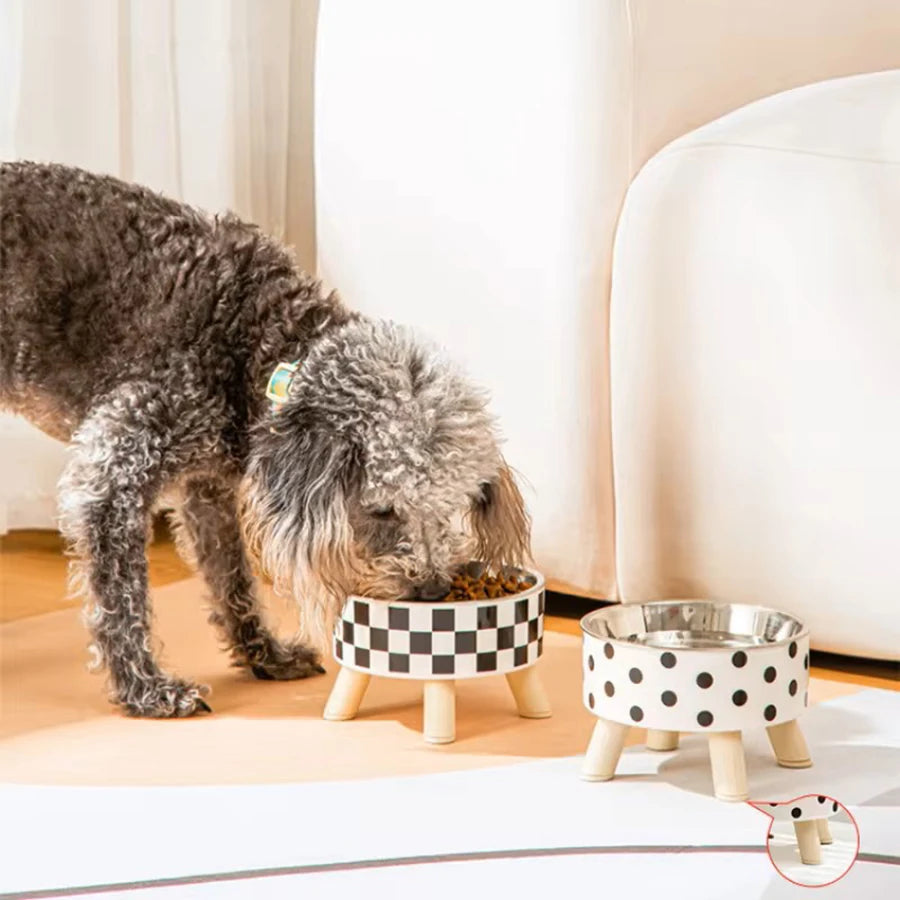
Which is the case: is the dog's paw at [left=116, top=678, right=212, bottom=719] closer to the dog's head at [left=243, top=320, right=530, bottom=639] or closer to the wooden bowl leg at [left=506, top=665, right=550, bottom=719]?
the dog's head at [left=243, top=320, right=530, bottom=639]

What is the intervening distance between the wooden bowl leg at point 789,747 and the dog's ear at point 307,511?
1.73ft

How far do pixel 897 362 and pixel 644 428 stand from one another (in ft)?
1.27

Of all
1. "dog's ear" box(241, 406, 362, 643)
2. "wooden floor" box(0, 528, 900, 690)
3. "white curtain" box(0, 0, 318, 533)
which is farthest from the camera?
"white curtain" box(0, 0, 318, 533)

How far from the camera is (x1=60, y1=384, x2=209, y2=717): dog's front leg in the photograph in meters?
2.06

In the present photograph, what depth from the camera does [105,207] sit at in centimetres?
217

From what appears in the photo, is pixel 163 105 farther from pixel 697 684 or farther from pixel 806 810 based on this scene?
pixel 806 810

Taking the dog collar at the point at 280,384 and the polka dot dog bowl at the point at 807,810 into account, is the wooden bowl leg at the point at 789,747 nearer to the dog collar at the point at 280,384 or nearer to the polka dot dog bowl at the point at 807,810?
the polka dot dog bowl at the point at 807,810

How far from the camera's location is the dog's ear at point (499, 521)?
2.03 metres

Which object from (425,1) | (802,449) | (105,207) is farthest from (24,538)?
(802,449)

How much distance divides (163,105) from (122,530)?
1.22 meters

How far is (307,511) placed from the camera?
1.90m

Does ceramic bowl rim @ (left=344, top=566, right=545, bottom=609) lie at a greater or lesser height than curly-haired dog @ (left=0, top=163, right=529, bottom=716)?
lesser

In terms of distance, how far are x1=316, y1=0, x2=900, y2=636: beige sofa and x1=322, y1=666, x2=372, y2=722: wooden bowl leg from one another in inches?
20.5

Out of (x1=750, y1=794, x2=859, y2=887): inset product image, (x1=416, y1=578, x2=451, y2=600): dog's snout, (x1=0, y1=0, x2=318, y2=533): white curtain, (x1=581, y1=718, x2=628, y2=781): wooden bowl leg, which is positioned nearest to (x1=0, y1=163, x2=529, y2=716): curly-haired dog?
(x1=416, y1=578, x2=451, y2=600): dog's snout
